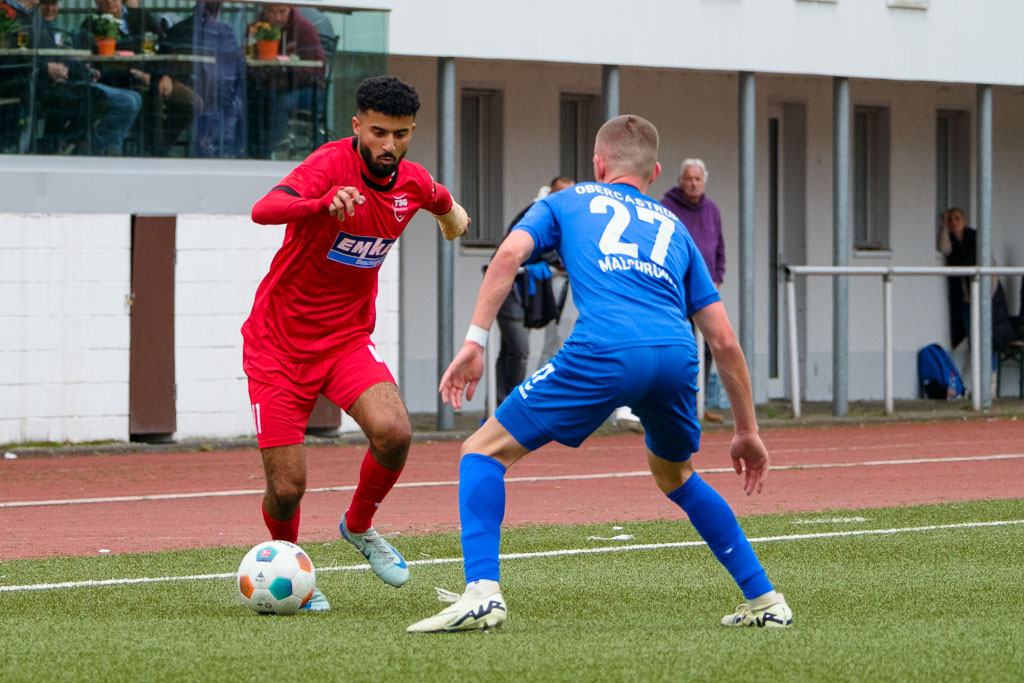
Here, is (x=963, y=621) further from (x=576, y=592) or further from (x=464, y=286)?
(x=464, y=286)

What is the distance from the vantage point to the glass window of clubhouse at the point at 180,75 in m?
15.3

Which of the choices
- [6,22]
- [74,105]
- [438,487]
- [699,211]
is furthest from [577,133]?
[438,487]

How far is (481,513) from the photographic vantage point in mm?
6000

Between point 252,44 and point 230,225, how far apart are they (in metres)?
1.70

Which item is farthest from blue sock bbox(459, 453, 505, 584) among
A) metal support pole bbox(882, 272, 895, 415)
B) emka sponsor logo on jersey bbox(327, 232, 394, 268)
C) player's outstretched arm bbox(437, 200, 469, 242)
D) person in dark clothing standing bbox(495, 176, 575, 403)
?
metal support pole bbox(882, 272, 895, 415)

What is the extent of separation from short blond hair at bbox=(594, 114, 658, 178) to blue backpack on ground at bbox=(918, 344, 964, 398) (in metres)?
17.4

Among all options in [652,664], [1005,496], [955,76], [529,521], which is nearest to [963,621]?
[652,664]

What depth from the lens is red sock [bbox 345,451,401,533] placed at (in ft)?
24.6

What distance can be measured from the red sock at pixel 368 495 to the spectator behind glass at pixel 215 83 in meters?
8.96

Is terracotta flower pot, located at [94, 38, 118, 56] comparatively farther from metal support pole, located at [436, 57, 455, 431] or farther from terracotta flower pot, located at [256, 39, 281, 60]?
metal support pole, located at [436, 57, 455, 431]

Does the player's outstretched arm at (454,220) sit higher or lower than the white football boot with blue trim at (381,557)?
higher

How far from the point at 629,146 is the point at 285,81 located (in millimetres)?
10347

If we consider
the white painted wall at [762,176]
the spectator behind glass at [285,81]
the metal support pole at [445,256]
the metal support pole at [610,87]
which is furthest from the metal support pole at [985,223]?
the spectator behind glass at [285,81]

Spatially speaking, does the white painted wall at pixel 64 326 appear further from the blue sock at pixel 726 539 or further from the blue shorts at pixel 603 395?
the blue sock at pixel 726 539
